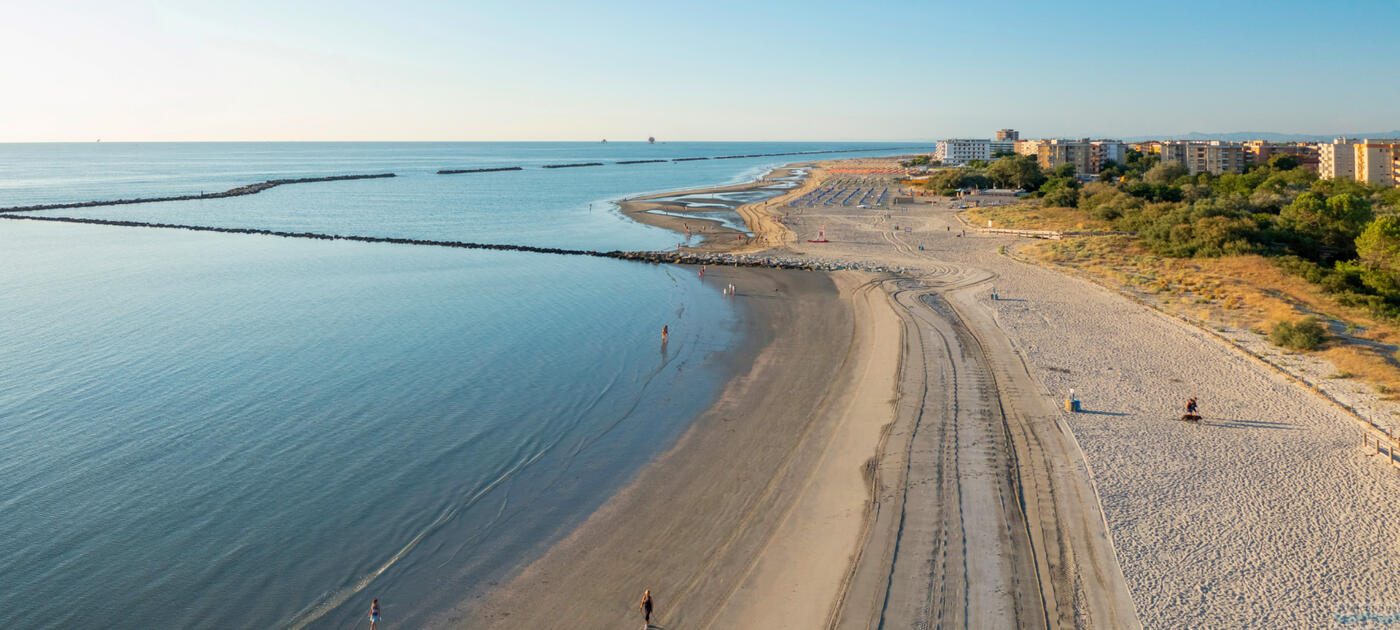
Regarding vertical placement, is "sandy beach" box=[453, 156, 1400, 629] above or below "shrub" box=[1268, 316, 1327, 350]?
below

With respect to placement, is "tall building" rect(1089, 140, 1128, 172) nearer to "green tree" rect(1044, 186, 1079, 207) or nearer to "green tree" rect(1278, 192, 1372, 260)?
"green tree" rect(1044, 186, 1079, 207)

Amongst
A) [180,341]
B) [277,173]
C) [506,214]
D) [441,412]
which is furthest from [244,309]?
[277,173]

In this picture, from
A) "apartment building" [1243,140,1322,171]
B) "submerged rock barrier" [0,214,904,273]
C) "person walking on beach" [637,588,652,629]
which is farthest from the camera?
"apartment building" [1243,140,1322,171]

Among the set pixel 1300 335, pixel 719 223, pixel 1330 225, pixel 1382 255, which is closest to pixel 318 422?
pixel 1300 335

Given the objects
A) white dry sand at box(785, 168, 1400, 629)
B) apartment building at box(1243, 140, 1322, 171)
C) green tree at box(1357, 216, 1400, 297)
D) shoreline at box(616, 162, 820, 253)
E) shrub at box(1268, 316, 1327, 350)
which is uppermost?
apartment building at box(1243, 140, 1322, 171)

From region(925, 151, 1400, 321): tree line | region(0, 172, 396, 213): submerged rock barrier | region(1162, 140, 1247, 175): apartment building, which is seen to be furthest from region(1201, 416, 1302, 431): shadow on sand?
region(0, 172, 396, 213): submerged rock barrier

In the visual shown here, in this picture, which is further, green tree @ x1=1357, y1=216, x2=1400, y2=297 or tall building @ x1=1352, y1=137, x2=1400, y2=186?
tall building @ x1=1352, y1=137, x2=1400, y2=186
